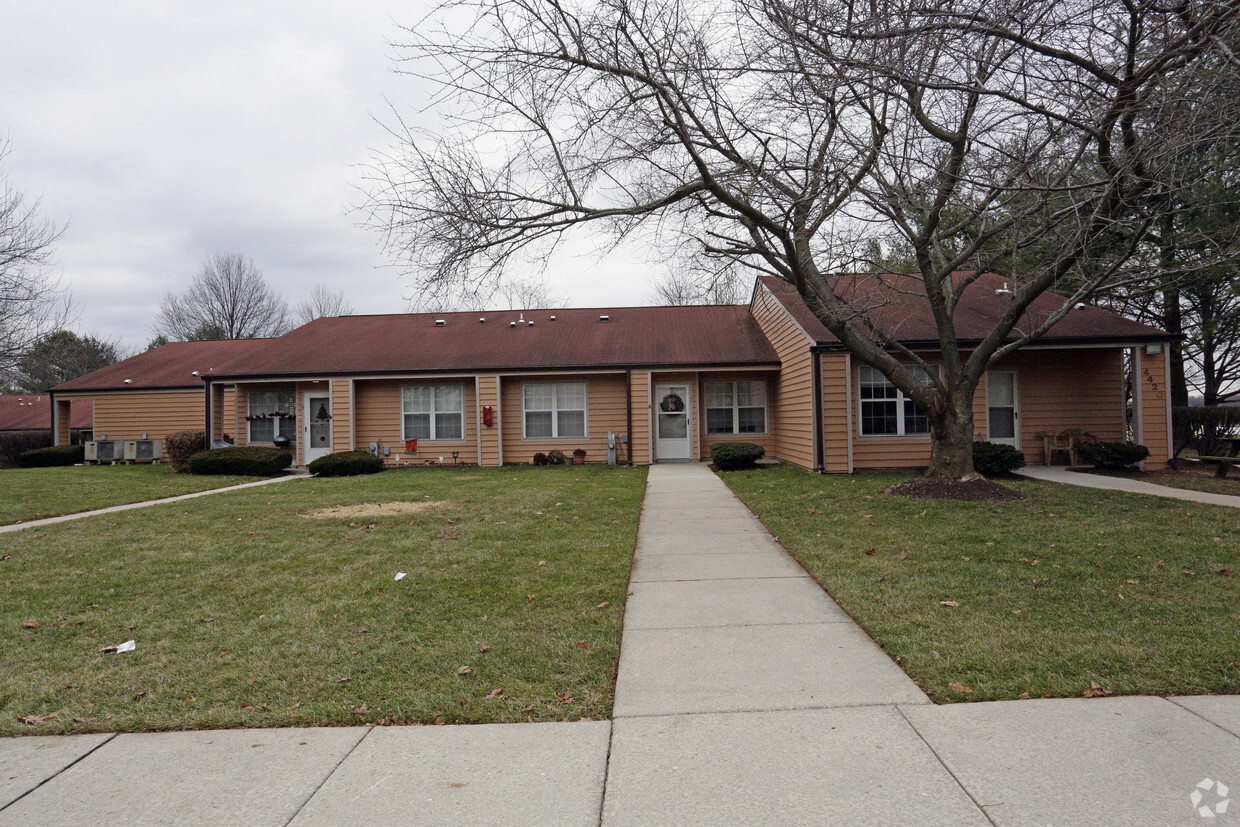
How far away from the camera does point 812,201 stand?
31.5 feet

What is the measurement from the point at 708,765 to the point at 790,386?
47.6 ft

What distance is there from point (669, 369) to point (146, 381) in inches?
670

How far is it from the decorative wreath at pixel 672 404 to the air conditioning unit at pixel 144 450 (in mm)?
15379

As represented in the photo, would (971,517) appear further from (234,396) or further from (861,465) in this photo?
(234,396)

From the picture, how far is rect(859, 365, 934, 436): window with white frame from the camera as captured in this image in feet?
51.3

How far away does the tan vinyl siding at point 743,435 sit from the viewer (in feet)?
61.0

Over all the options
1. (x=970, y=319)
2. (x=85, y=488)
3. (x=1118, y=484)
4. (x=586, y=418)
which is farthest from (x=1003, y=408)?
(x=85, y=488)

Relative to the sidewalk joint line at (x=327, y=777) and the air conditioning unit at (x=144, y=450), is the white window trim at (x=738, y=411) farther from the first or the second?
the air conditioning unit at (x=144, y=450)

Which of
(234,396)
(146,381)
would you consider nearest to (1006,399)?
(234,396)

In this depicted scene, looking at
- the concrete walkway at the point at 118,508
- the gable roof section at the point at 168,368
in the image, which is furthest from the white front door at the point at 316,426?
the concrete walkway at the point at 118,508

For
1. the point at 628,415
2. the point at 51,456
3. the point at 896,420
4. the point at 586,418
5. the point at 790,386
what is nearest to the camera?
the point at 896,420

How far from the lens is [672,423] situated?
18.8 m

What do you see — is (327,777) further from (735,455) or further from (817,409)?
(735,455)

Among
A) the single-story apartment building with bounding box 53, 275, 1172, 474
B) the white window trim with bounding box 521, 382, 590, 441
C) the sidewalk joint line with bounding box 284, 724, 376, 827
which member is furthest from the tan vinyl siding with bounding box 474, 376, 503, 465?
the sidewalk joint line with bounding box 284, 724, 376, 827
